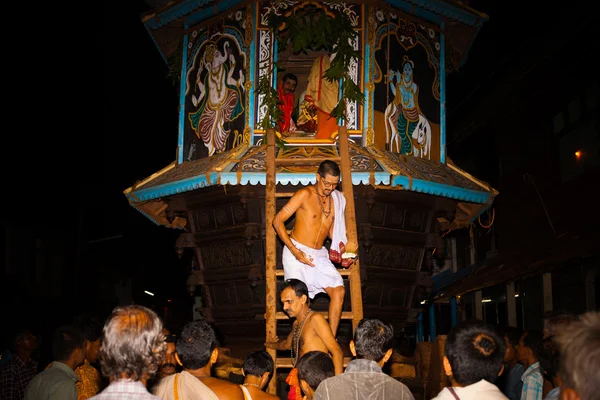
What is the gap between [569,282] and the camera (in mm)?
16328

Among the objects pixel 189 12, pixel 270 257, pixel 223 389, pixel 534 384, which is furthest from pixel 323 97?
pixel 223 389

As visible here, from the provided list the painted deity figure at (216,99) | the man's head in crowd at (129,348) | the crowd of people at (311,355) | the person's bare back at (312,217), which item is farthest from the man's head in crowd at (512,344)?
the man's head in crowd at (129,348)

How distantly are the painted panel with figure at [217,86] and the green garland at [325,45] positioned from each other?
18.6 inches

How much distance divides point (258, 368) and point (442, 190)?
4.69 metres

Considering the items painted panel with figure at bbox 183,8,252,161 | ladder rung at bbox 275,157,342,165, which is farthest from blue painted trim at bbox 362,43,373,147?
painted panel with figure at bbox 183,8,252,161

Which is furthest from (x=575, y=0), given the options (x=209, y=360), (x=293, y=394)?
(x=209, y=360)

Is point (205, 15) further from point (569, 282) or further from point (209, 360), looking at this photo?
point (569, 282)

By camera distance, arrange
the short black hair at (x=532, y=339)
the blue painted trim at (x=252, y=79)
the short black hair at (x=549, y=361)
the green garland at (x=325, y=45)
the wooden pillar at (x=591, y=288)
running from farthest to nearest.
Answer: the wooden pillar at (x=591, y=288)
the blue painted trim at (x=252, y=79)
the green garland at (x=325, y=45)
the short black hair at (x=532, y=339)
the short black hair at (x=549, y=361)

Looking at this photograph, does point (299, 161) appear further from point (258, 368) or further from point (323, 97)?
point (258, 368)

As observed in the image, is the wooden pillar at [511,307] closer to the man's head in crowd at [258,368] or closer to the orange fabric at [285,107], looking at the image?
the orange fabric at [285,107]

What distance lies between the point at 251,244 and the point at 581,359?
26.3ft

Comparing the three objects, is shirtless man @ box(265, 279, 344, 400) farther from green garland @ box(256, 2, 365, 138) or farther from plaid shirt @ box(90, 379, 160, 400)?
green garland @ box(256, 2, 365, 138)

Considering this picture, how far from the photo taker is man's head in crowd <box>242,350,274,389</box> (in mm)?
7180

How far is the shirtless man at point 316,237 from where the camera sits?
8773 millimetres
